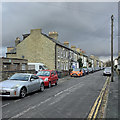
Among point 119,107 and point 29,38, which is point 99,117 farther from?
point 29,38

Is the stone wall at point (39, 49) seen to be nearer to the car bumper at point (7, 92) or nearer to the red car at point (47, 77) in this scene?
the red car at point (47, 77)

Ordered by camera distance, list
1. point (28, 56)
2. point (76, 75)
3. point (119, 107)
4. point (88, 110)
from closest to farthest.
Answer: point (88, 110) → point (119, 107) → point (76, 75) → point (28, 56)

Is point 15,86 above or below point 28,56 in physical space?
below

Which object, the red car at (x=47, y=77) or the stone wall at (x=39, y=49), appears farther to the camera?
the stone wall at (x=39, y=49)

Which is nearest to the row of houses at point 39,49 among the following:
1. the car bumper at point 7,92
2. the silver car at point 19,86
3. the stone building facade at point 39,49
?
the stone building facade at point 39,49

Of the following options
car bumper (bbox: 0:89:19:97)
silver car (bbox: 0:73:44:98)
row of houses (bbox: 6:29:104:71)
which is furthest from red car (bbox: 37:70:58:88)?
row of houses (bbox: 6:29:104:71)

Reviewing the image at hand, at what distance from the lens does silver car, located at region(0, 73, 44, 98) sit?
8.55m

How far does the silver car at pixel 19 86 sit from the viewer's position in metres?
8.55

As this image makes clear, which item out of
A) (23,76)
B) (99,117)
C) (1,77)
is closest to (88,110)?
(99,117)

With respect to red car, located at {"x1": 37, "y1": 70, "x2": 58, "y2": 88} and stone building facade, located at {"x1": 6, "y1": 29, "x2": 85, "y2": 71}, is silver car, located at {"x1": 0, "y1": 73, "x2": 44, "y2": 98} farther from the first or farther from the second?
stone building facade, located at {"x1": 6, "y1": 29, "x2": 85, "y2": 71}

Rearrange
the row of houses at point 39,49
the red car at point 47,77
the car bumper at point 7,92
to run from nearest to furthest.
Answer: the car bumper at point 7,92, the red car at point 47,77, the row of houses at point 39,49

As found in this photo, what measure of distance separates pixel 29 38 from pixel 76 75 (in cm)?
1338

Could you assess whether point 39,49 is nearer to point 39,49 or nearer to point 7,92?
point 39,49

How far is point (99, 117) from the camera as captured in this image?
5.74 m
